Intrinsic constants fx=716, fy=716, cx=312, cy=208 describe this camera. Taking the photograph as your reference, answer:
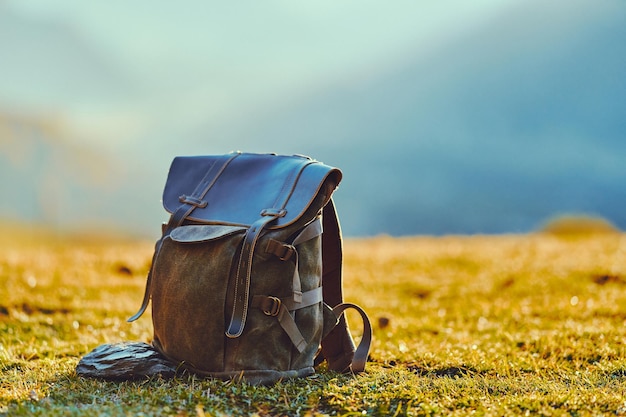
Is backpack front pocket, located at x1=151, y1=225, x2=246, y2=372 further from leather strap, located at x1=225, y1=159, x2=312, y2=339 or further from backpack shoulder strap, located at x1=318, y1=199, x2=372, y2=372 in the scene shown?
backpack shoulder strap, located at x1=318, y1=199, x2=372, y2=372

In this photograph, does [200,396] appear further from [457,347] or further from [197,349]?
[457,347]

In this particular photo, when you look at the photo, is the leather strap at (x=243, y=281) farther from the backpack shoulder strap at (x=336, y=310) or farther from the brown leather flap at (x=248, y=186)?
the backpack shoulder strap at (x=336, y=310)

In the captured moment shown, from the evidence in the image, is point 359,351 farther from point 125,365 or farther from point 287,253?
point 125,365

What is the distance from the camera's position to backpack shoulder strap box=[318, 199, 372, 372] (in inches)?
228

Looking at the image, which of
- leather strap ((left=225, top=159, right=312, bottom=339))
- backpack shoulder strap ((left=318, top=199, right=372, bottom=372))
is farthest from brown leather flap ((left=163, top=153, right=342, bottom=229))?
backpack shoulder strap ((left=318, top=199, right=372, bottom=372))

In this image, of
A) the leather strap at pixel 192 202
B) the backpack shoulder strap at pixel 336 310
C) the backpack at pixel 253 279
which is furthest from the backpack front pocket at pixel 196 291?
the backpack shoulder strap at pixel 336 310

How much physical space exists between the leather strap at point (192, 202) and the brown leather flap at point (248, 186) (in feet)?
0.06

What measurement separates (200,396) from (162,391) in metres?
0.32

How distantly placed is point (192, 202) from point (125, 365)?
4.51 feet

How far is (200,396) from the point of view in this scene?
4738 mm

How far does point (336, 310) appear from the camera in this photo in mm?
5742

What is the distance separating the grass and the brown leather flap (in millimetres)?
Answer: 1261

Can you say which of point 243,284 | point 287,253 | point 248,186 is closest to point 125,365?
point 243,284

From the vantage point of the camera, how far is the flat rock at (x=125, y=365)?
17.5 feet
